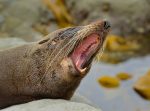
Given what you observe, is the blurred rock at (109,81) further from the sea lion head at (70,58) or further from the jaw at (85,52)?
the jaw at (85,52)

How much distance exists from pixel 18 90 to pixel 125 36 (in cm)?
874

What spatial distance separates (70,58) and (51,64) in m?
0.28

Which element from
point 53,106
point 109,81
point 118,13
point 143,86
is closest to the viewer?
point 53,106

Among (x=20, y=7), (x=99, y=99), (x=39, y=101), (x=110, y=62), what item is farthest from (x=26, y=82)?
(x=20, y=7)

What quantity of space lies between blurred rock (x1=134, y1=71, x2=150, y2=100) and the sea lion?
4.56 metres

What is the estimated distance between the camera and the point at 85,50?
23.4 ft

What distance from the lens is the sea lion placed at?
7.09 metres

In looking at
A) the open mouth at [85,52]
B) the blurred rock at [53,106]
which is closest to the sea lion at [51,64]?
the open mouth at [85,52]

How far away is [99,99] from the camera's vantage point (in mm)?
11594

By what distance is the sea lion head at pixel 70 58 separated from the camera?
7.07 m

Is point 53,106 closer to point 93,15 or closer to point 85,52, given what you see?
point 85,52

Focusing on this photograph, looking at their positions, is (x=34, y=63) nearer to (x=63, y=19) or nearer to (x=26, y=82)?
(x=26, y=82)

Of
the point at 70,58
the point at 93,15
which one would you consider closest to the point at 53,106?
the point at 70,58

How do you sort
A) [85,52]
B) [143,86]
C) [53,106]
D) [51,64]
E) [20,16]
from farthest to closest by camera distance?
1. [20,16]
2. [143,86]
3. [51,64]
4. [85,52]
5. [53,106]
